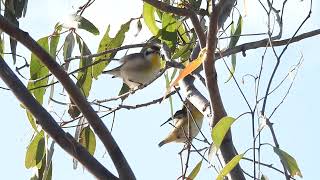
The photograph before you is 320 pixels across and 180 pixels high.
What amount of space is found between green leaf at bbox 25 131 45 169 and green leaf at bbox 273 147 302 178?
35.0 inches

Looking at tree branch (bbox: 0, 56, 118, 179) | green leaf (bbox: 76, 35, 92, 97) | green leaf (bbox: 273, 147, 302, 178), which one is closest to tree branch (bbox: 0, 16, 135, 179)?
tree branch (bbox: 0, 56, 118, 179)

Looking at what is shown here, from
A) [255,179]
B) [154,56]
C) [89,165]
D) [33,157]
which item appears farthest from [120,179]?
[154,56]

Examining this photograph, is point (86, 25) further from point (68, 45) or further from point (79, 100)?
point (79, 100)

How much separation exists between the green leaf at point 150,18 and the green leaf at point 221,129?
709mm

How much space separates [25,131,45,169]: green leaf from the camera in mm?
2021

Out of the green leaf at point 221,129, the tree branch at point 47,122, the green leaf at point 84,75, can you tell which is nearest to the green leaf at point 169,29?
the green leaf at point 84,75

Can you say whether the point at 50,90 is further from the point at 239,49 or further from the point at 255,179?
the point at 255,179

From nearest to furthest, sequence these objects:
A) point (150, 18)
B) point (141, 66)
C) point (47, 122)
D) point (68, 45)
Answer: point (47, 122)
point (150, 18)
point (68, 45)
point (141, 66)

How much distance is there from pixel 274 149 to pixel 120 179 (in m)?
0.31

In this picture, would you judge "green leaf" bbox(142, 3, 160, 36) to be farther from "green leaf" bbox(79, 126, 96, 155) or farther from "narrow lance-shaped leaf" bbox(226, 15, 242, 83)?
"green leaf" bbox(79, 126, 96, 155)

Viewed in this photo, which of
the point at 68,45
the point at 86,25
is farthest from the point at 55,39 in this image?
the point at 86,25

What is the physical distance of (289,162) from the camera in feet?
4.33

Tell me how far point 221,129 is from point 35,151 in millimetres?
890

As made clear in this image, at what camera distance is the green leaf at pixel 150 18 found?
6.43ft
